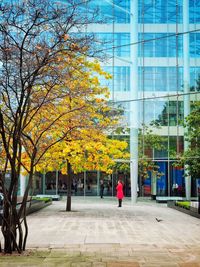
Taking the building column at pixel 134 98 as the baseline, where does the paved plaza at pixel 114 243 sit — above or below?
below

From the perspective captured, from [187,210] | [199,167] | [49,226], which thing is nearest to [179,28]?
[199,167]

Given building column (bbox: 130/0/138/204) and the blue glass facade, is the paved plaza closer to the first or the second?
building column (bbox: 130/0/138/204)

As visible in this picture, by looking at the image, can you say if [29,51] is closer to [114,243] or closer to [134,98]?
[114,243]

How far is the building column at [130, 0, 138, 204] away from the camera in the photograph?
116 ft

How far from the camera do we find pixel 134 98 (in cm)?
3594

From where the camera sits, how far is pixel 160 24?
3781 cm

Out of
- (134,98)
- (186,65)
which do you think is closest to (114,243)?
(134,98)

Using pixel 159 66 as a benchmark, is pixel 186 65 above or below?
below

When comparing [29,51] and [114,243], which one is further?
[114,243]

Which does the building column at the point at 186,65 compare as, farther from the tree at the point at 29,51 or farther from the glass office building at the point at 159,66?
the tree at the point at 29,51

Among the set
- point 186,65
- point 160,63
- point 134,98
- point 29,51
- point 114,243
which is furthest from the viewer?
point 160,63

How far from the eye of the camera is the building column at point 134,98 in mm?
35250

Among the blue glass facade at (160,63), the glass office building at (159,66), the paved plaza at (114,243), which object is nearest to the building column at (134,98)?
the glass office building at (159,66)

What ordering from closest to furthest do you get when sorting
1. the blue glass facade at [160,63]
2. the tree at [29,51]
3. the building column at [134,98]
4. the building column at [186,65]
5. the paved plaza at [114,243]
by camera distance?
the paved plaza at [114,243], the tree at [29,51], the building column at [134,98], the building column at [186,65], the blue glass facade at [160,63]
